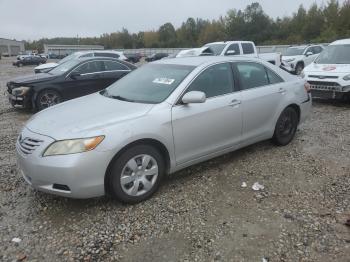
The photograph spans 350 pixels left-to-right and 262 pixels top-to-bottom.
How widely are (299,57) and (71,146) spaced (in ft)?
58.2

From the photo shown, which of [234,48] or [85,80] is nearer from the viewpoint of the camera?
[85,80]

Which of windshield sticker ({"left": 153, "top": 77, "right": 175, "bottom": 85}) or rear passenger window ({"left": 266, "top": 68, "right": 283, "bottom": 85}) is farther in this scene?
rear passenger window ({"left": 266, "top": 68, "right": 283, "bottom": 85})

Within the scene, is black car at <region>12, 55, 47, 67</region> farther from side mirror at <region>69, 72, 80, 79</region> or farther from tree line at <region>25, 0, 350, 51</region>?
tree line at <region>25, 0, 350, 51</region>

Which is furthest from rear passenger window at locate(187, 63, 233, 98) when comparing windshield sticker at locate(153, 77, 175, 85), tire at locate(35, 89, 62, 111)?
tire at locate(35, 89, 62, 111)

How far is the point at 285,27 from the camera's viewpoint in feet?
255

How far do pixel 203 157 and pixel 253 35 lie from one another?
80626mm

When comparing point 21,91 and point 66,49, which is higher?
point 66,49

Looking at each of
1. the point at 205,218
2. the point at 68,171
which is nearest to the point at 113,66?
the point at 68,171

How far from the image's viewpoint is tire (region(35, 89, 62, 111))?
9.52 m

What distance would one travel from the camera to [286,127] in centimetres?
610

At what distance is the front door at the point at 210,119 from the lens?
14.4ft

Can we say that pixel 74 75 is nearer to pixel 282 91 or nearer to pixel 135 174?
pixel 282 91

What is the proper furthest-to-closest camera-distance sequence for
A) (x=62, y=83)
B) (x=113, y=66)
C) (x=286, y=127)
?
(x=113, y=66), (x=62, y=83), (x=286, y=127)

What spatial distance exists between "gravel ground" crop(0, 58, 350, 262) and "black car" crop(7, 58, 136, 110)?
14.4 feet
